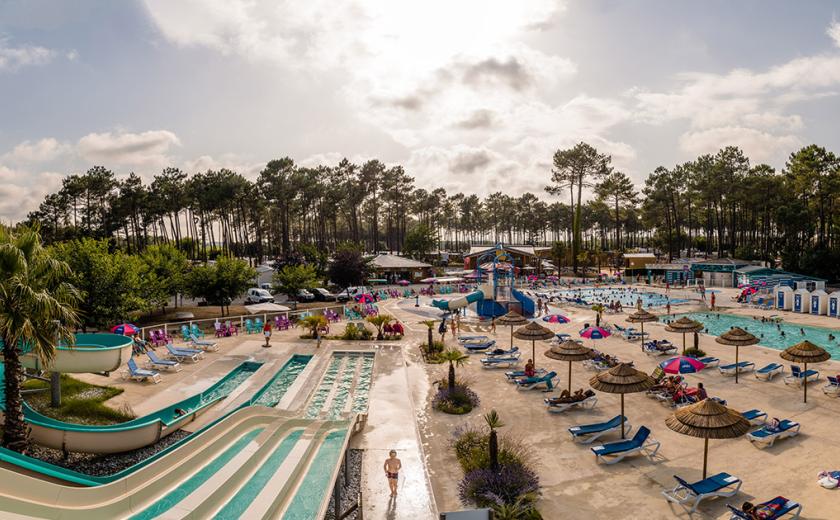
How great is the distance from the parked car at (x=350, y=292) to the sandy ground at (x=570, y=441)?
20097 millimetres

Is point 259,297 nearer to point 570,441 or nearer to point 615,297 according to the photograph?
point 615,297

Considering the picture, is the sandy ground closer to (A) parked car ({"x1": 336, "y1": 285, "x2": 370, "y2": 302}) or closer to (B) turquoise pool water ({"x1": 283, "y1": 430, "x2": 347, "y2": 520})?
(B) turquoise pool water ({"x1": 283, "y1": 430, "x2": 347, "y2": 520})

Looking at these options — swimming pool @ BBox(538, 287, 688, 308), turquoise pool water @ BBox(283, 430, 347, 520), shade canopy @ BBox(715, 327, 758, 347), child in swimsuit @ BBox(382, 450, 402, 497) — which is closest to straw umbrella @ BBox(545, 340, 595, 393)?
shade canopy @ BBox(715, 327, 758, 347)

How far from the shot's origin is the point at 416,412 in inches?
601

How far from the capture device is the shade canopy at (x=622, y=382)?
1228 cm

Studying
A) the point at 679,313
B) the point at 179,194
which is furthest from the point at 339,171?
the point at 679,313

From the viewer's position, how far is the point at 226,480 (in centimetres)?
956

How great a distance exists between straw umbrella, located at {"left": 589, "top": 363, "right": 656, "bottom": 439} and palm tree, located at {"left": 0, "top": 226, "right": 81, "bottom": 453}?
12.9 m

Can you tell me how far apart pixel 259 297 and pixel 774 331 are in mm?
38413

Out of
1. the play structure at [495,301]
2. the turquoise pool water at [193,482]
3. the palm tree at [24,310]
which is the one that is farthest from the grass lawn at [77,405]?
the play structure at [495,301]

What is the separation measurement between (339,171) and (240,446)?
70.0 meters

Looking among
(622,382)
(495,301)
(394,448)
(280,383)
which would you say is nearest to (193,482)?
(394,448)

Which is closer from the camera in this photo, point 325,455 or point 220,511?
point 220,511

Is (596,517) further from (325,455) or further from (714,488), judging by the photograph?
(325,455)
